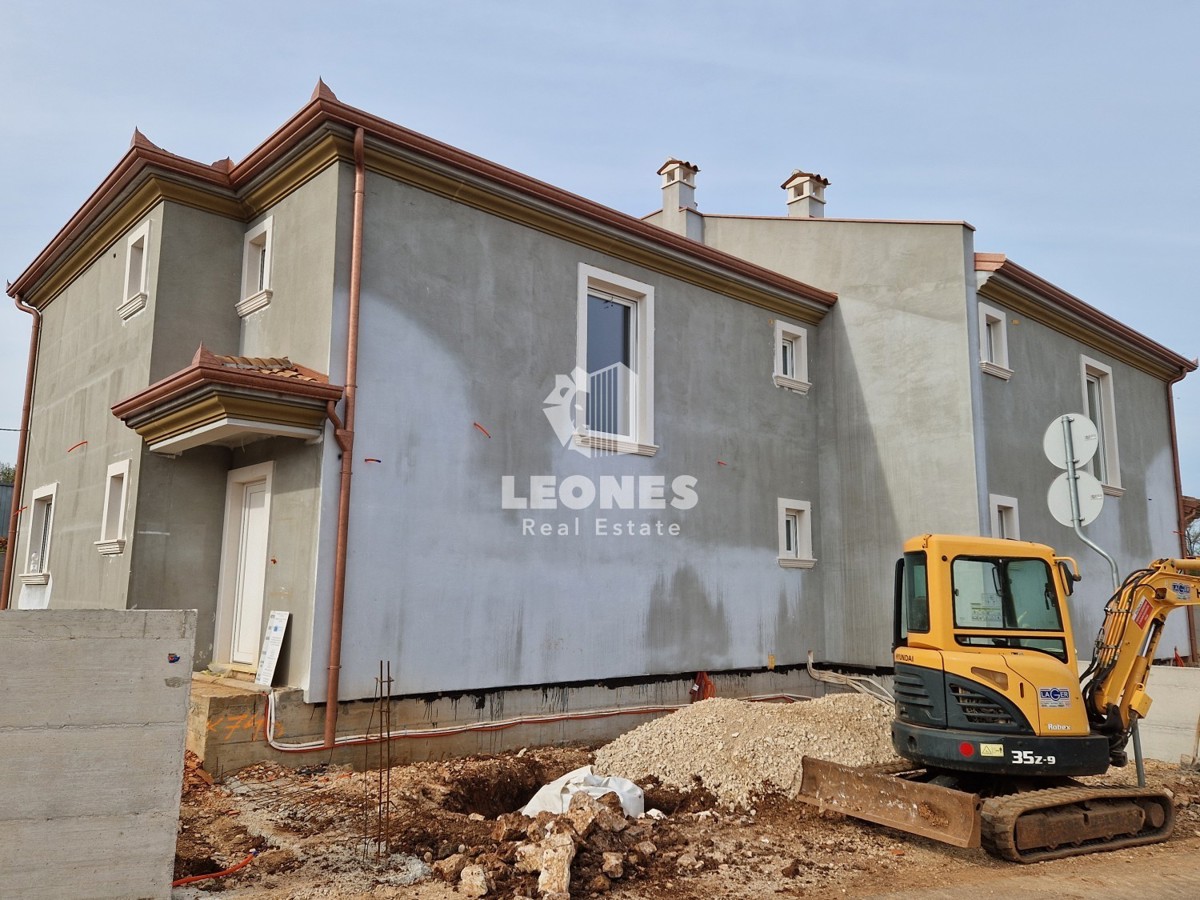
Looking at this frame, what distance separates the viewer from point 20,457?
1360cm

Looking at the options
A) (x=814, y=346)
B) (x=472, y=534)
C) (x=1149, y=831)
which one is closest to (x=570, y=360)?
(x=472, y=534)

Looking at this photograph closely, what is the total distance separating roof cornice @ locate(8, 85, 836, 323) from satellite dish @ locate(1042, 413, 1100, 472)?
5.42m

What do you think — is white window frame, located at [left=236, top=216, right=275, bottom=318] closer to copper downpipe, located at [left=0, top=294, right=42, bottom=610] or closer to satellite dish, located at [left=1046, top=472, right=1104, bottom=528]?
copper downpipe, located at [left=0, top=294, right=42, bottom=610]

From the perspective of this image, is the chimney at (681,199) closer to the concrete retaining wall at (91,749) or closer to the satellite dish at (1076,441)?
the satellite dish at (1076,441)

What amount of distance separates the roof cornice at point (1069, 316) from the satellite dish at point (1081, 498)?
5487 millimetres

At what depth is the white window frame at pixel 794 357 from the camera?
13633 millimetres

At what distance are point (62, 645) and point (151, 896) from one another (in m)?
1.36

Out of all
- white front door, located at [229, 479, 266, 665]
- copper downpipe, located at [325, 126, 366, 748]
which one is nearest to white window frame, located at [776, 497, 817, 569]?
copper downpipe, located at [325, 126, 366, 748]

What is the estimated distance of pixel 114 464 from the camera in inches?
418

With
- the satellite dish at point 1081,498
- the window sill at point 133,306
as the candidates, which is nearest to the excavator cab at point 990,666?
the satellite dish at point 1081,498

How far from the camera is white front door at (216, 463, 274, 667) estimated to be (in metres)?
9.52

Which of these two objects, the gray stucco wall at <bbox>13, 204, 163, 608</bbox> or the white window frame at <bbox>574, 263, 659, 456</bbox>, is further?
the white window frame at <bbox>574, 263, 659, 456</bbox>

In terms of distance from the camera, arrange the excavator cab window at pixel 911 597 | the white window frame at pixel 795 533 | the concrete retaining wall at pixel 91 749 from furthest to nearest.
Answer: the white window frame at pixel 795 533 < the excavator cab window at pixel 911 597 < the concrete retaining wall at pixel 91 749

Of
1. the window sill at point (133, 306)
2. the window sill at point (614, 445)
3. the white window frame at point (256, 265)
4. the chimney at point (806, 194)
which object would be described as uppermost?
the chimney at point (806, 194)
